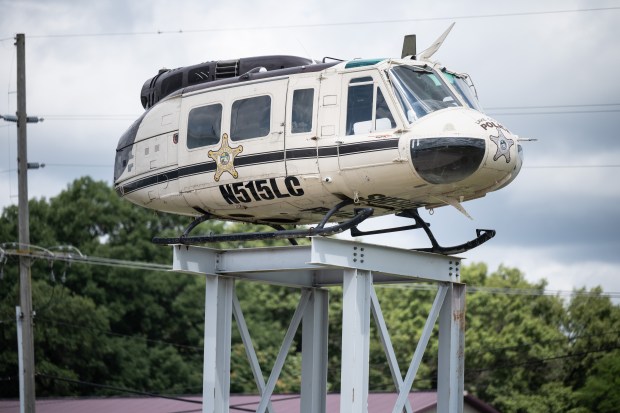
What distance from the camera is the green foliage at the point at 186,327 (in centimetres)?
6575

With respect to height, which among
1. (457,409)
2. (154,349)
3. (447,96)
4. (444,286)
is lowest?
(154,349)

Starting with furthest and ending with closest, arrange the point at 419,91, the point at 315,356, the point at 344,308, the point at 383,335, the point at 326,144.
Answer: the point at 315,356
the point at 383,335
the point at 344,308
the point at 326,144
the point at 419,91

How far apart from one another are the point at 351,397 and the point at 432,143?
4375 mm

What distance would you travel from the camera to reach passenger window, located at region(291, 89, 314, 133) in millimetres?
21672

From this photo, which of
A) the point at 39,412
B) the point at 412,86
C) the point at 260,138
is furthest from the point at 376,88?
the point at 39,412

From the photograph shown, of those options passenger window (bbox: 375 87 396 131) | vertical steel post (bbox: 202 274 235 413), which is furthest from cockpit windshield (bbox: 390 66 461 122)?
vertical steel post (bbox: 202 274 235 413)

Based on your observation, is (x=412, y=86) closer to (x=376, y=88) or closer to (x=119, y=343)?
(x=376, y=88)

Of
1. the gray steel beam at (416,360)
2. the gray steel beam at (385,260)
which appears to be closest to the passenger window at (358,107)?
the gray steel beam at (385,260)

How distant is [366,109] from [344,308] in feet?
10.8

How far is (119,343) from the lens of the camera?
67812 mm

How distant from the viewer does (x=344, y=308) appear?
2159 centimetres

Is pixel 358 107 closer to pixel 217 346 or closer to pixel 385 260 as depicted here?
pixel 385 260

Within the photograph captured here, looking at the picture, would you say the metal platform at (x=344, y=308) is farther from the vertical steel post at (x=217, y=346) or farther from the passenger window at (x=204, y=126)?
the passenger window at (x=204, y=126)

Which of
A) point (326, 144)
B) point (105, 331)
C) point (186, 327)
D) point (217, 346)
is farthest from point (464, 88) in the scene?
point (186, 327)
